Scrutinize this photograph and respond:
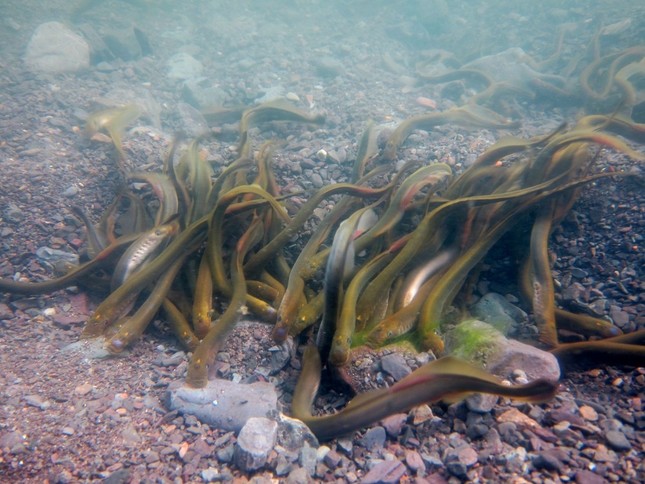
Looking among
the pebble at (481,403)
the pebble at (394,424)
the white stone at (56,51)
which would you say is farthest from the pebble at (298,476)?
the white stone at (56,51)

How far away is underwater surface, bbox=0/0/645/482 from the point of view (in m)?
1.92

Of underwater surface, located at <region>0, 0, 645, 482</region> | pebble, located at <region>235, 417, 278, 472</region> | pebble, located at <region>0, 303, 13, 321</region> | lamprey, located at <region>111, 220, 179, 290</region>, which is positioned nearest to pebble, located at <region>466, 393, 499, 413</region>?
underwater surface, located at <region>0, 0, 645, 482</region>

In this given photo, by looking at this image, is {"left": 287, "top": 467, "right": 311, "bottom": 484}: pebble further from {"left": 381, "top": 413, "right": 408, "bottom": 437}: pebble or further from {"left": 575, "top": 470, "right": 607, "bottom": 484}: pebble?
{"left": 575, "top": 470, "right": 607, "bottom": 484}: pebble

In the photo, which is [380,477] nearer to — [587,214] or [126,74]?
[587,214]

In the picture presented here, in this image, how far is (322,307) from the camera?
8.71 feet

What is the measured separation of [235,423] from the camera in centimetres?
216

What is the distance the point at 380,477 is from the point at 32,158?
5.91 metres

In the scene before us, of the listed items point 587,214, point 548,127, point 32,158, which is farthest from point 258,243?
point 548,127

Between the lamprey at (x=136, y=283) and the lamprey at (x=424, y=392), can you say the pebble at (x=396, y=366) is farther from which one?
the lamprey at (x=136, y=283)

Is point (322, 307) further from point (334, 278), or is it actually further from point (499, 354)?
point (499, 354)

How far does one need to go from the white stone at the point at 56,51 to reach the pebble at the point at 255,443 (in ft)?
32.4

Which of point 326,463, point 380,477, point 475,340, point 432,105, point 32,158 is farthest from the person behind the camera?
point 432,105

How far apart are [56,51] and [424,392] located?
37.5ft

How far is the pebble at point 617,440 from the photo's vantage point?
69.2 inches
